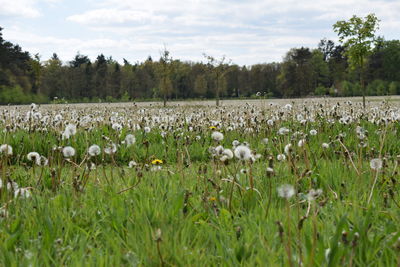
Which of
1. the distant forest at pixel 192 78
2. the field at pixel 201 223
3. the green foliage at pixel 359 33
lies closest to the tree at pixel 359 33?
the green foliage at pixel 359 33

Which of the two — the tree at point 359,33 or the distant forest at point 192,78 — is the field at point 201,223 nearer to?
the tree at point 359,33

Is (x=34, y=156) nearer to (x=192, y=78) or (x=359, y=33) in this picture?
(x=359, y=33)

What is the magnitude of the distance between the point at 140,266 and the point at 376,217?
5.50 feet

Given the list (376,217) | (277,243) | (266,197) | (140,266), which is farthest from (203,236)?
(376,217)

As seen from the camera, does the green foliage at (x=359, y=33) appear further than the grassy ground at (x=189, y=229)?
Yes

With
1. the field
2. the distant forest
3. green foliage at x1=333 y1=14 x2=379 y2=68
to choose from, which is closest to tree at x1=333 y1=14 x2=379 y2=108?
green foliage at x1=333 y1=14 x2=379 y2=68

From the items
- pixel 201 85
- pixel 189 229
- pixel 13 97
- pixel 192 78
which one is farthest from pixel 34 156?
pixel 192 78

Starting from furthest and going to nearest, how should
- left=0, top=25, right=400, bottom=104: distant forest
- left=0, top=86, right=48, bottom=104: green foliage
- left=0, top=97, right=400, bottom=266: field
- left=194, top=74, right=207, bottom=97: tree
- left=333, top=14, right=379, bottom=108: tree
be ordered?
left=194, top=74, right=207, bottom=97: tree → left=0, top=25, right=400, bottom=104: distant forest → left=0, top=86, right=48, bottom=104: green foliage → left=333, top=14, right=379, bottom=108: tree → left=0, top=97, right=400, bottom=266: field

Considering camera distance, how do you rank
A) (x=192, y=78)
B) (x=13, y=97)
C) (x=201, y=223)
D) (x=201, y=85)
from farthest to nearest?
(x=192, y=78) → (x=201, y=85) → (x=13, y=97) → (x=201, y=223)

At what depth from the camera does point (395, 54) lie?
7438cm

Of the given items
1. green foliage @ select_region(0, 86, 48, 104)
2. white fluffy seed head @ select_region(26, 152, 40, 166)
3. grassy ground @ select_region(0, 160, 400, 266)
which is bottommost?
grassy ground @ select_region(0, 160, 400, 266)

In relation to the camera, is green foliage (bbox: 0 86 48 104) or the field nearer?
the field

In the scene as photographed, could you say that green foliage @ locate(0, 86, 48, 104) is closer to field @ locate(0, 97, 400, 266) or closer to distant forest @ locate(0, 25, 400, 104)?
distant forest @ locate(0, 25, 400, 104)

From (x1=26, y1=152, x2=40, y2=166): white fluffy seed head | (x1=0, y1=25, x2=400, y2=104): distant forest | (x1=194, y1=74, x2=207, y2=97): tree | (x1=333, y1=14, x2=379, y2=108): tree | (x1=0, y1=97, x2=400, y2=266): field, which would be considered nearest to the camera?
(x1=0, y1=97, x2=400, y2=266): field
